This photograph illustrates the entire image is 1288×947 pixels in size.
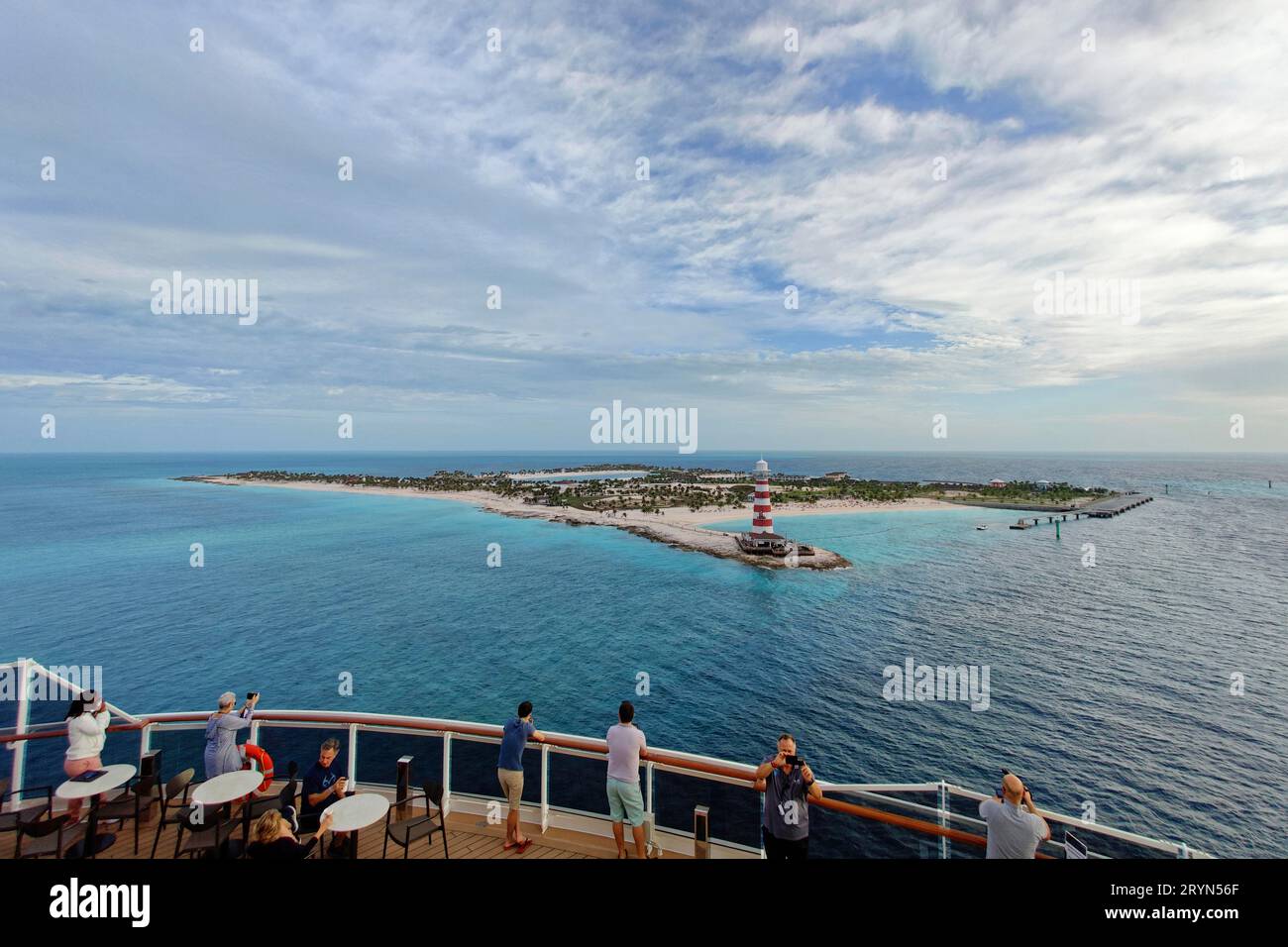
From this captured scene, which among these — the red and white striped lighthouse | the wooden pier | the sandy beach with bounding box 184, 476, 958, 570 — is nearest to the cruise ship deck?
the sandy beach with bounding box 184, 476, 958, 570

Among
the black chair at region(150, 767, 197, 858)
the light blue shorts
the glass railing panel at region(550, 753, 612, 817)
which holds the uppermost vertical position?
Result: the light blue shorts

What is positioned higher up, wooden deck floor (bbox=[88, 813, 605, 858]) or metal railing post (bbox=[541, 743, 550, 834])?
metal railing post (bbox=[541, 743, 550, 834])

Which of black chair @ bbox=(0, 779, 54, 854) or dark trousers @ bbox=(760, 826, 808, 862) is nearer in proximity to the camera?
dark trousers @ bbox=(760, 826, 808, 862)

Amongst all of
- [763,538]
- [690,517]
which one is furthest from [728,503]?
[763,538]

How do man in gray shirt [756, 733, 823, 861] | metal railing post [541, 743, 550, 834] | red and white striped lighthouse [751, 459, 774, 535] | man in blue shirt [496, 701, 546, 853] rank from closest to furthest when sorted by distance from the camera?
1. man in gray shirt [756, 733, 823, 861]
2. man in blue shirt [496, 701, 546, 853]
3. metal railing post [541, 743, 550, 834]
4. red and white striped lighthouse [751, 459, 774, 535]

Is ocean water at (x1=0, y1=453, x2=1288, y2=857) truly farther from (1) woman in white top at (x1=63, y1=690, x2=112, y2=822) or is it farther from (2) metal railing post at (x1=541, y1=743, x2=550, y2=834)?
(1) woman in white top at (x1=63, y1=690, x2=112, y2=822)

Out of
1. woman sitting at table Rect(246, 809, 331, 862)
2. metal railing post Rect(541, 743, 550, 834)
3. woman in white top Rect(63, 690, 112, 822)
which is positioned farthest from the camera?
woman in white top Rect(63, 690, 112, 822)
